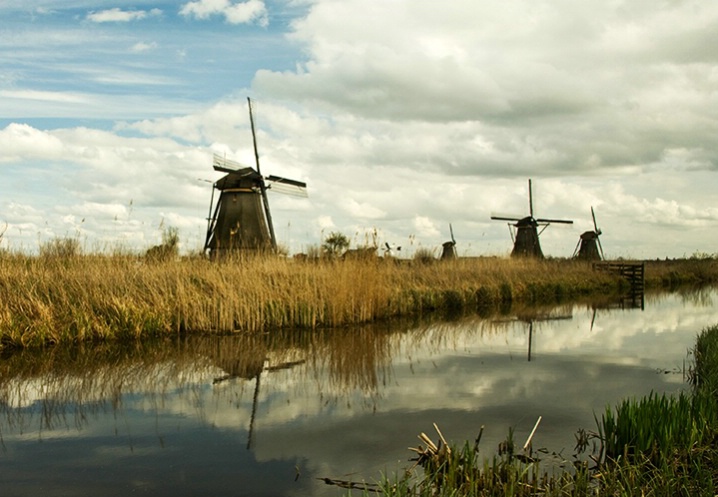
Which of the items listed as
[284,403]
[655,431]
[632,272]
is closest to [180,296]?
[284,403]

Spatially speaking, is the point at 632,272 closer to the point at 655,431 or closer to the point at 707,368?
the point at 707,368

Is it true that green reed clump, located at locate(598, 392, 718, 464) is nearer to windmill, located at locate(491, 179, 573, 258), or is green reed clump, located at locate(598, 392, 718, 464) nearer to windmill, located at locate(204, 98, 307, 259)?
windmill, located at locate(204, 98, 307, 259)

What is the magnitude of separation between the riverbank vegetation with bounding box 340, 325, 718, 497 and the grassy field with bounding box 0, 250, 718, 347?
302 inches

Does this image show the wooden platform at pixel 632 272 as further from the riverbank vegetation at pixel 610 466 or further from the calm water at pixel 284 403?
the riverbank vegetation at pixel 610 466

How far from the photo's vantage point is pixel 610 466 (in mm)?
4402

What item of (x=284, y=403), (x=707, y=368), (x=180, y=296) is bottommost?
(x=284, y=403)

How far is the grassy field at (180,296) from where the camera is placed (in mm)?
10492

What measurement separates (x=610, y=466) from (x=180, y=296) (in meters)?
9.07

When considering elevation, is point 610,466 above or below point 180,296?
below

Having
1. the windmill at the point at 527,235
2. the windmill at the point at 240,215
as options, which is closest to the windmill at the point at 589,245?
the windmill at the point at 527,235

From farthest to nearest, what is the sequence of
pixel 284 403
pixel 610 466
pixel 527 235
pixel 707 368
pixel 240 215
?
pixel 527 235
pixel 240 215
pixel 707 368
pixel 284 403
pixel 610 466

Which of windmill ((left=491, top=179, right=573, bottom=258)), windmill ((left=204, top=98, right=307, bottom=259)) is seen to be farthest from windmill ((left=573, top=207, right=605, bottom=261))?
Answer: windmill ((left=204, top=98, right=307, bottom=259))

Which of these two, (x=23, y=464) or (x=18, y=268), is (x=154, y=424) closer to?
(x=23, y=464)

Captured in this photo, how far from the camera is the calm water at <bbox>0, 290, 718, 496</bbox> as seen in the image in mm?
4660
